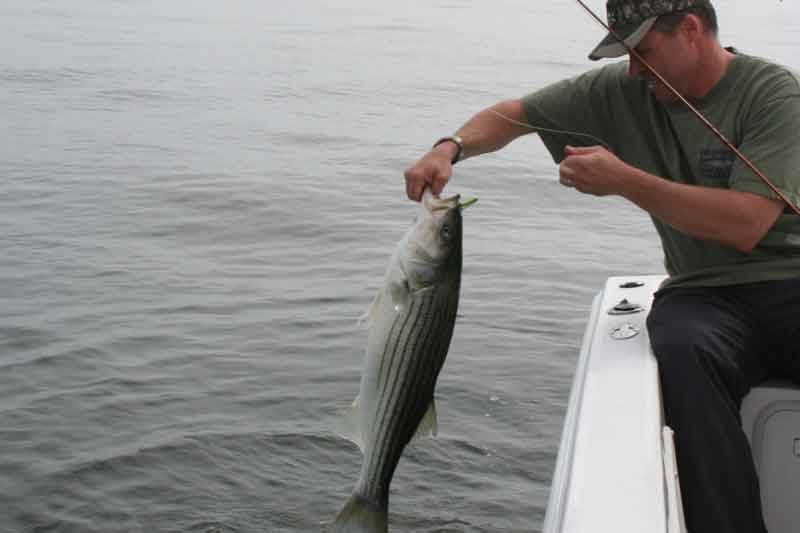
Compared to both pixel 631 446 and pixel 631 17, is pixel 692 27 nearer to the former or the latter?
pixel 631 17

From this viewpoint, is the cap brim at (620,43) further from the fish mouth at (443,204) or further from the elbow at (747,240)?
the fish mouth at (443,204)

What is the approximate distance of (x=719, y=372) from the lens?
148 inches

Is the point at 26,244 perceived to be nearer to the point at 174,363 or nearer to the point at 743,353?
the point at 174,363

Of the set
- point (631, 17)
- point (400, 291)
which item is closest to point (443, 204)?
point (400, 291)

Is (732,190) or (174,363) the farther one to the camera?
(174,363)

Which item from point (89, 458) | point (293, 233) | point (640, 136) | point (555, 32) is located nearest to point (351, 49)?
point (555, 32)

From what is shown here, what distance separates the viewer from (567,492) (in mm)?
3221

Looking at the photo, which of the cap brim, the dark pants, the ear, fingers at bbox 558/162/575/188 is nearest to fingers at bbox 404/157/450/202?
fingers at bbox 558/162/575/188

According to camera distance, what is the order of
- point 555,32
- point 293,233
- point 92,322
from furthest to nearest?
point 555,32
point 293,233
point 92,322

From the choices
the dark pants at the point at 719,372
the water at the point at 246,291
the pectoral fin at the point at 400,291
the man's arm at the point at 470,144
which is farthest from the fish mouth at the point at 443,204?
the water at the point at 246,291

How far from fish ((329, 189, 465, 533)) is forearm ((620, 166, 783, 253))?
735 millimetres

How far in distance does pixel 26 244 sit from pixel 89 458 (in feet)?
14.3

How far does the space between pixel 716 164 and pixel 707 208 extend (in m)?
0.39

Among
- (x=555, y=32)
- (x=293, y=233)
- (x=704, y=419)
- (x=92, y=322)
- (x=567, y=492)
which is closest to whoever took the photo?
(x=567, y=492)
